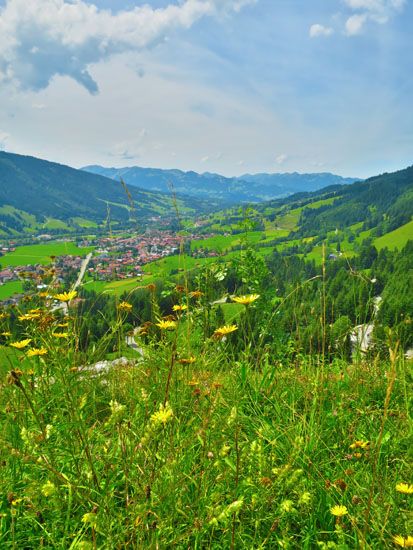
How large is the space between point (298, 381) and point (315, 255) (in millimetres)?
151898

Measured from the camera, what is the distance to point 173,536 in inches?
75.8

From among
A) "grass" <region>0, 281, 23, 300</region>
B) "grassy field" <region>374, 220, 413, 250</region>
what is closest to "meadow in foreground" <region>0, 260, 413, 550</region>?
"grass" <region>0, 281, 23, 300</region>

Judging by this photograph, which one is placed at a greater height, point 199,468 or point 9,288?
point 199,468

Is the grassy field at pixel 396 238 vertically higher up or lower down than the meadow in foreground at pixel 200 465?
lower down

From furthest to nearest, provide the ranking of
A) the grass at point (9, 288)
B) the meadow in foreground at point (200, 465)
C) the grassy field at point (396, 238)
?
the grassy field at point (396, 238)
the grass at point (9, 288)
the meadow in foreground at point (200, 465)

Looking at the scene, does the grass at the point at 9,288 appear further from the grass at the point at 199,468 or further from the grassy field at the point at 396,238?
the grassy field at the point at 396,238

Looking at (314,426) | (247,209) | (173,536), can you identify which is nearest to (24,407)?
(173,536)

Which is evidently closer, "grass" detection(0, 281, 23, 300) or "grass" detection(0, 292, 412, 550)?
"grass" detection(0, 292, 412, 550)

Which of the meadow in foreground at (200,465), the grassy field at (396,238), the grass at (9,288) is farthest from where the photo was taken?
the grassy field at (396,238)

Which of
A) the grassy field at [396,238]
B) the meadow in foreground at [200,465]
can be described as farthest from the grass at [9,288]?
the grassy field at [396,238]

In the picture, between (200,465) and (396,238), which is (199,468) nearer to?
(200,465)

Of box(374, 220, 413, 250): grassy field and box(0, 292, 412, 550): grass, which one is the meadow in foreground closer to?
box(0, 292, 412, 550): grass

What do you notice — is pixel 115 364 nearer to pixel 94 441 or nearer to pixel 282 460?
pixel 94 441

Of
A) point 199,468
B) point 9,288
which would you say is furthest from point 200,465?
point 9,288
